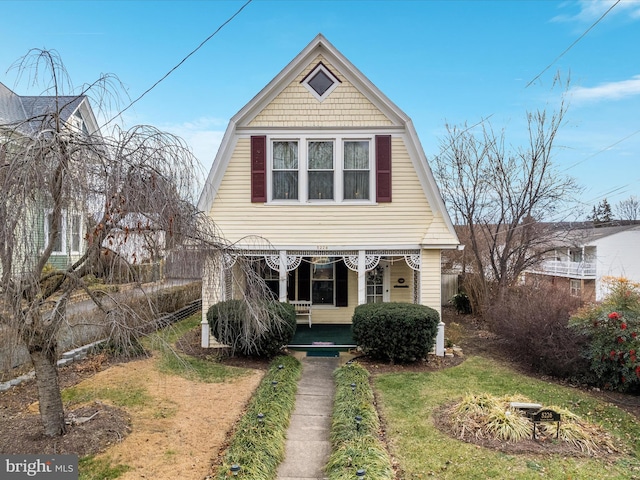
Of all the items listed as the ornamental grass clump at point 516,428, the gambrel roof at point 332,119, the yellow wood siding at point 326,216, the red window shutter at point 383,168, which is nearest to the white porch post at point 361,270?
the yellow wood siding at point 326,216

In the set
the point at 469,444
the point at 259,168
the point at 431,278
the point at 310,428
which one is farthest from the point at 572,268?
the point at 310,428

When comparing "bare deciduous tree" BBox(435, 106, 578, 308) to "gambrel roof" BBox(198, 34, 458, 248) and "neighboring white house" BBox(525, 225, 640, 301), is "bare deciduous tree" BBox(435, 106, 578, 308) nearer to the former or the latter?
"gambrel roof" BBox(198, 34, 458, 248)

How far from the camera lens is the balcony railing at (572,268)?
28.0m

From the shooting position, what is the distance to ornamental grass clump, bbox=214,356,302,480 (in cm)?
414

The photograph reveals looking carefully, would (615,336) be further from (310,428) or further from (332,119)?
(332,119)

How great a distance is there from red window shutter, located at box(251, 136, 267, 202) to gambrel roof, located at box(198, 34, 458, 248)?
27 cm

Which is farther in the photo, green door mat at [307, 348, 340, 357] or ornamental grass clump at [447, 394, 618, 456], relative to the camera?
green door mat at [307, 348, 340, 357]

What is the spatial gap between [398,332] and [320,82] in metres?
6.21

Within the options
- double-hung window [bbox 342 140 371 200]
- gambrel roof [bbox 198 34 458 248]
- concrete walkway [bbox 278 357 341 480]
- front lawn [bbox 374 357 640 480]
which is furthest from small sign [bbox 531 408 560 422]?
double-hung window [bbox 342 140 371 200]

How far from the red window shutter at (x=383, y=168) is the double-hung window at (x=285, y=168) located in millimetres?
2028

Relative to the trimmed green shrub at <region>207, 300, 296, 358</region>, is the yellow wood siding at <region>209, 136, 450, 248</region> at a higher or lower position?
higher

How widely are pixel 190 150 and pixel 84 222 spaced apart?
1.44 meters

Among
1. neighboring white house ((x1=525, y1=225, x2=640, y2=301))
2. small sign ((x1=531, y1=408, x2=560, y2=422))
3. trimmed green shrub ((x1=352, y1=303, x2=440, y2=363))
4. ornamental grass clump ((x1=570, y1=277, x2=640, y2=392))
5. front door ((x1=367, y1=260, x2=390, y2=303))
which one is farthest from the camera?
neighboring white house ((x1=525, y1=225, x2=640, y2=301))

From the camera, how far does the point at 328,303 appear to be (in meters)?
12.1
